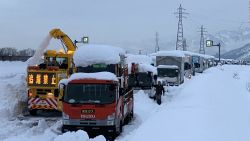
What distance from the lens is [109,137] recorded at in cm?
1736

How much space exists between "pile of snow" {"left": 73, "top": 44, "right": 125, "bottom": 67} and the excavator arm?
27.2ft

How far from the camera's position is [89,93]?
17.5 metres

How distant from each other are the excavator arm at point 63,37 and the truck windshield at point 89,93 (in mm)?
11492

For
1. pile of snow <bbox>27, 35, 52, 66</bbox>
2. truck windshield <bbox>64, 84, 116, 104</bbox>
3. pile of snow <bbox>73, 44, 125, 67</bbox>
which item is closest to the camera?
truck windshield <bbox>64, 84, 116, 104</bbox>

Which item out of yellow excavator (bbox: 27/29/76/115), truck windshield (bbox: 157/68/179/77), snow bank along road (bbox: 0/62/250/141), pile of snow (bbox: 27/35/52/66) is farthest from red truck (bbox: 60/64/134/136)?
truck windshield (bbox: 157/68/179/77)

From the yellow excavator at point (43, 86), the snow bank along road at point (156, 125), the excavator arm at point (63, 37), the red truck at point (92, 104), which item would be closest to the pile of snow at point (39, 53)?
the excavator arm at point (63, 37)

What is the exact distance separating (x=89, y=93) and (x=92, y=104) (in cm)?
50

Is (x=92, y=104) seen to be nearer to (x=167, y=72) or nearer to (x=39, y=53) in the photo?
(x=39, y=53)

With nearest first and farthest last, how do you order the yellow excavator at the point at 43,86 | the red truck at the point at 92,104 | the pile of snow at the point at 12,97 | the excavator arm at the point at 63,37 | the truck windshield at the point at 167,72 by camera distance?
the red truck at the point at 92,104 → the pile of snow at the point at 12,97 → the yellow excavator at the point at 43,86 → the excavator arm at the point at 63,37 → the truck windshield at the point at 167,72

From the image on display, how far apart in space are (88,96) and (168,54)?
A: 3312cm

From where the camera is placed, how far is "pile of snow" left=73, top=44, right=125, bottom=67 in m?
19.9

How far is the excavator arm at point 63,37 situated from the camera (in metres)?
28.8

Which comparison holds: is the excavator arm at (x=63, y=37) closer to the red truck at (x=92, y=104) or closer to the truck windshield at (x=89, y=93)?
the red truck at (x=92, y=104)

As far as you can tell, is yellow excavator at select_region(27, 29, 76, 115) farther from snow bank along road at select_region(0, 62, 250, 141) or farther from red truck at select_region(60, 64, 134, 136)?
red truck at select_region(60, 64, 134, 136)
